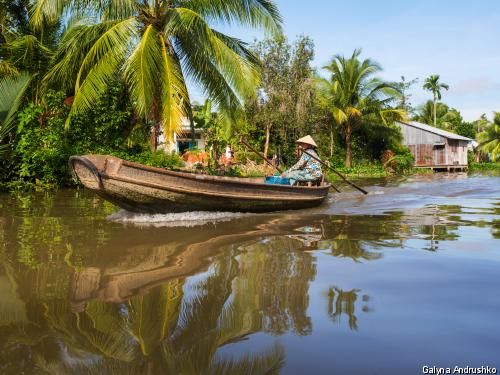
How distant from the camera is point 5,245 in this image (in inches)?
227

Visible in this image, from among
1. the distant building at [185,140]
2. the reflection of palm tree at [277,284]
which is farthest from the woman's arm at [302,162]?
the reflection of palm tree at [277,284]

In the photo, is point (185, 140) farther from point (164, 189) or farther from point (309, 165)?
point (164, 189)

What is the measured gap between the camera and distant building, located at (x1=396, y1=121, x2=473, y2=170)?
30.9m

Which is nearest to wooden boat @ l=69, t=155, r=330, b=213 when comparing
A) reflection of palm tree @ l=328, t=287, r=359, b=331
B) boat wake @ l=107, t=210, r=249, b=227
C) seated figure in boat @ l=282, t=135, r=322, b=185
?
boat wake @ l=107, t=210, r=249, b=227

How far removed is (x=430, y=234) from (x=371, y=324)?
378 centimetres

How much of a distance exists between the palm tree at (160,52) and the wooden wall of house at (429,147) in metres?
22.3

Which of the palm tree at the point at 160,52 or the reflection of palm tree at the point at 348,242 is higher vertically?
the palm tree at the point at 160,52

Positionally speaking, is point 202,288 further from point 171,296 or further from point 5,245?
point 5,245

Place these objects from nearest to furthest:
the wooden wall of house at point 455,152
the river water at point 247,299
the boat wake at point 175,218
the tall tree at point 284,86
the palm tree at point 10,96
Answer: the river water at point 247,299 → the boat wake at point 175,218 → the palm tree at point 10,96 → the tall tree at point 284,86 → the wooden wall of house at point 455,152

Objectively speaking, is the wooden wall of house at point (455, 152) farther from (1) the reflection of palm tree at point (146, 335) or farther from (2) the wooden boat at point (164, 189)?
(1) the reflection of palm tree at point (146, 335)

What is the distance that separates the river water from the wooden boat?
0.53m

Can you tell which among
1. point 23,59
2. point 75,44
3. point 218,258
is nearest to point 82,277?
point 218,258

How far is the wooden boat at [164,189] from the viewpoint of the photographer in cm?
707

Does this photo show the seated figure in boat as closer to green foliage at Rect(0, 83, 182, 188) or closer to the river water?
the river water
